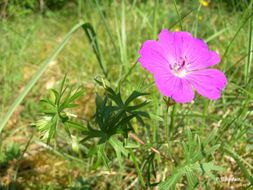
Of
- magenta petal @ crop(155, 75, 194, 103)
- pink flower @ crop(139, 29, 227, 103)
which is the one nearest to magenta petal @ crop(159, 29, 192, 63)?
pink flower @ crop(139, 29, 227, 103)

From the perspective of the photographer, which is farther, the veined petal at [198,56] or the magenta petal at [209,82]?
the veined petal at [198,56]

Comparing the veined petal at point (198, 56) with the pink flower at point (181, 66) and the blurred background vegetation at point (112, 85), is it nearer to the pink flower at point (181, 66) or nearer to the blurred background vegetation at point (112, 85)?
the pink flower at point (181, 66)

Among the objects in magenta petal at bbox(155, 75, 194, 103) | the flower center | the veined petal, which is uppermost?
the veined petal

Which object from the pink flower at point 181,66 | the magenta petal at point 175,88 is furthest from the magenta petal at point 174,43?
the magenta petal at point 175,88

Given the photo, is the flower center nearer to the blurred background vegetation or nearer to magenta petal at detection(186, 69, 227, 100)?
magenta petal at detection(186, 69, 227, 100)

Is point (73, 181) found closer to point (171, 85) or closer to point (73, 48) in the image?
point (171, 85)

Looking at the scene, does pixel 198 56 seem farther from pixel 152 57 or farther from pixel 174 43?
pixel 152 57

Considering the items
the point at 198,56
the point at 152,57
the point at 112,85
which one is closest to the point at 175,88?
the point at 152,57
